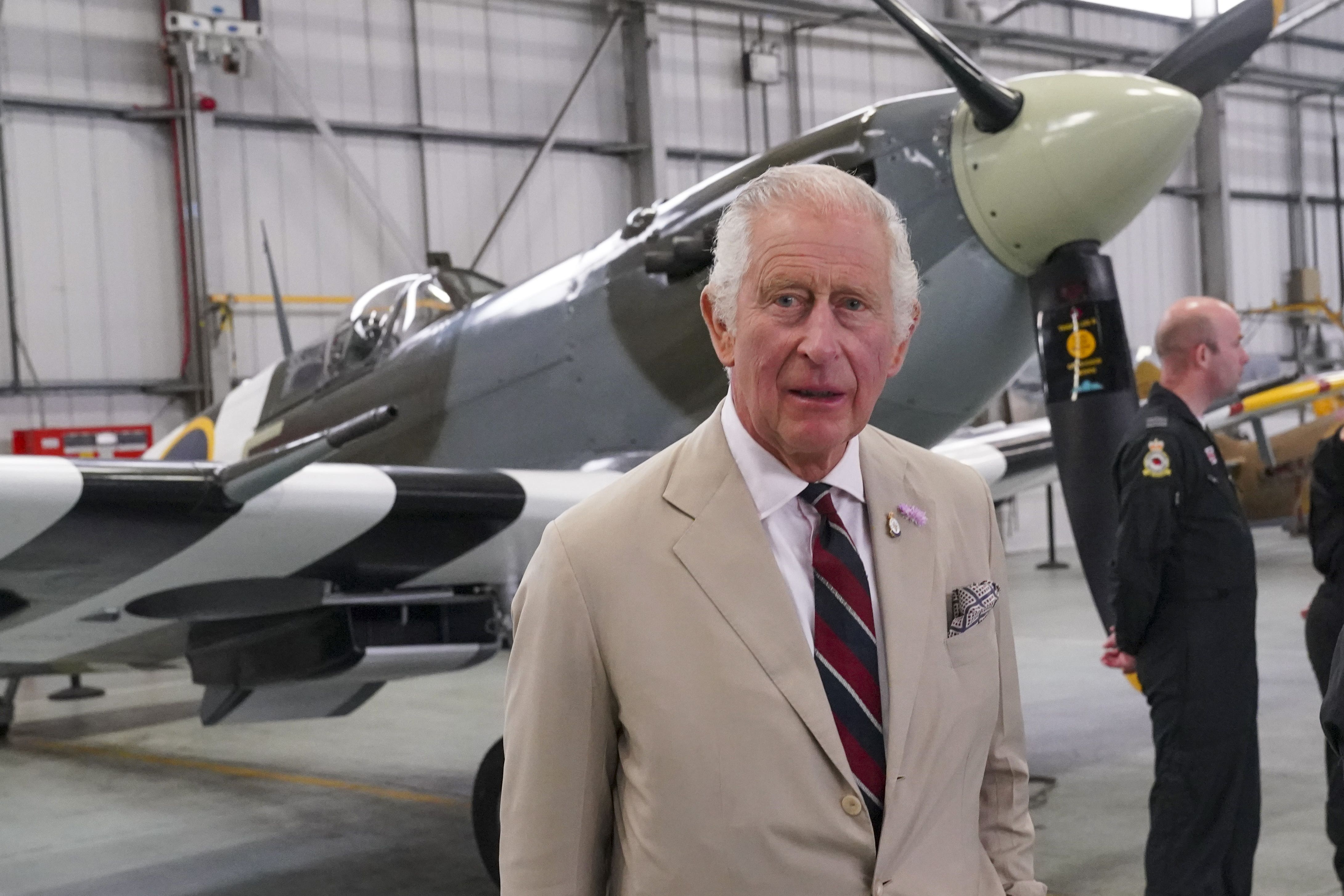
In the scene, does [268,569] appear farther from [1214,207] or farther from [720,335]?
[1214,207]

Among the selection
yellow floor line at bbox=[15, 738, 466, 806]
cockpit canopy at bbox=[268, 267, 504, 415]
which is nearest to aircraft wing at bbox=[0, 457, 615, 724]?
yellow floor line at bbox=[15, 738, 466, 806]

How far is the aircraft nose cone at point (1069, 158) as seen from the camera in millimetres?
3693

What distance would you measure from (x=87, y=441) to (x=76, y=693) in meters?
2.22

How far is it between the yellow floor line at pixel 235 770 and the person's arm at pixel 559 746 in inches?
168

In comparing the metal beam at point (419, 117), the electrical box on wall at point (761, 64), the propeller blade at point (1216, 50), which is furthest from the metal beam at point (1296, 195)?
the propeller blade at point (1216, 50)

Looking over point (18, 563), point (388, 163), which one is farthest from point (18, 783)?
point (388, 163)

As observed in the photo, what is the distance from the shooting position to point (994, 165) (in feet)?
12.6

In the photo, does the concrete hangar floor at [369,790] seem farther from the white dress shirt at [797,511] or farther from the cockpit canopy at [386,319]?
the white dress shirt at [797,511]

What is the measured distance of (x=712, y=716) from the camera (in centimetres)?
128

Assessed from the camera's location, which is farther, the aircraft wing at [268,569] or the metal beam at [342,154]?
the metal beam at [342,154]

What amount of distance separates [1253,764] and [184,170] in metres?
9.81

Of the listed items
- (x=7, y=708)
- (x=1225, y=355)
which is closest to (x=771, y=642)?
(x=1225, y=355)

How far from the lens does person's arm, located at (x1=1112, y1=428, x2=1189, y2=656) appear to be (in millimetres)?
3205

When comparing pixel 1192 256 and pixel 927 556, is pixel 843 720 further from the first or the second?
pixel 1192 256
